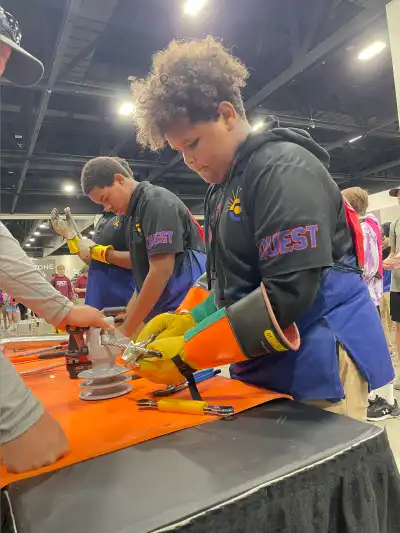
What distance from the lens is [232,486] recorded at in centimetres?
53

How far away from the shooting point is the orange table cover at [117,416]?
67 cm

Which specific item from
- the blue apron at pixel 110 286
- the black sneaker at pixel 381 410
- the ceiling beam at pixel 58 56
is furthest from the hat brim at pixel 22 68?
the ceiling beam at pixel 58 56

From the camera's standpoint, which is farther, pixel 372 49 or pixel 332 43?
pixel 372 49

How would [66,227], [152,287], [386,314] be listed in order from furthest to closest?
[386,314], [66,227], [152,287]

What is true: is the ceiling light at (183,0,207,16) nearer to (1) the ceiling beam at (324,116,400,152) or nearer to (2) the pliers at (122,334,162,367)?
(2) the pliers at (122,334,162,367)

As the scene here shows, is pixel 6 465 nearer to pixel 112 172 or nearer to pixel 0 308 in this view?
pixel 112 172

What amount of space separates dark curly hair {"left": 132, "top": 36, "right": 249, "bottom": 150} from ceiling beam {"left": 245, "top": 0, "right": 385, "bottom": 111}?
124 inches

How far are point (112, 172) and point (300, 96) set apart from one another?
15.5 feet

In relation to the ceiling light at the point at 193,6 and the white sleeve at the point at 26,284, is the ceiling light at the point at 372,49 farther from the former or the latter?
the white sleeve at the point at 26,284

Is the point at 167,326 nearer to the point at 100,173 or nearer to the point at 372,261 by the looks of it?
the point at 100,173

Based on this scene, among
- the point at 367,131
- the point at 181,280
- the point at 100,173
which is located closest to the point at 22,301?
the point at 181,280

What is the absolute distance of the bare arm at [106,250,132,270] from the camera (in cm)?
201

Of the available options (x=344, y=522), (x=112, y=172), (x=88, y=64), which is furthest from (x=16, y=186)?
(x=344, y=522)

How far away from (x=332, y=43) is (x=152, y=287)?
3402 mm
